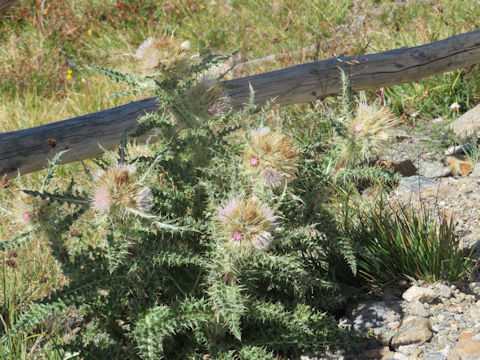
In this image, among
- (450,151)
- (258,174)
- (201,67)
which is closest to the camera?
(258,174)

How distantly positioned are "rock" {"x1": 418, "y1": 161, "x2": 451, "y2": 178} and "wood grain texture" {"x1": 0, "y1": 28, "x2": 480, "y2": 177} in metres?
0.95

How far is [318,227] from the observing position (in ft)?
7.47

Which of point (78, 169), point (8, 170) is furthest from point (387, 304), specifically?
point (78, 169)

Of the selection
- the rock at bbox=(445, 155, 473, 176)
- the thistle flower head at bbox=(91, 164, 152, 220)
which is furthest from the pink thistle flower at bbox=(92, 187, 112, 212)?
the rock at bbox=(445, 155, 473, 176)

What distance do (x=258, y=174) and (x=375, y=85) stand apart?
322 centimetres

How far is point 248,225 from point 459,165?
9.55 feet

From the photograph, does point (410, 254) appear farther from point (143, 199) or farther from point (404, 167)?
point (404, 167)

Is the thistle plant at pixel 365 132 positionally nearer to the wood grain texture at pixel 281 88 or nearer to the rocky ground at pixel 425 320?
the rocky ground at pixel 425 320

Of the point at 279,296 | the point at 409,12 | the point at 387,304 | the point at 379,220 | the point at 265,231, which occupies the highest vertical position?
the point at 409,12

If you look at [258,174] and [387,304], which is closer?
[258,174]

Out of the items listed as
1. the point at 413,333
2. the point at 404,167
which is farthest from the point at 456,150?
the point at 413,333

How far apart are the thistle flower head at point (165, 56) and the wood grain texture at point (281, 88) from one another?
37.3 inches

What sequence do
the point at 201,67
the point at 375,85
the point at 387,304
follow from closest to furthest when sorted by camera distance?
the point at 201,67 < the point at 387,304 < the point at 375,85

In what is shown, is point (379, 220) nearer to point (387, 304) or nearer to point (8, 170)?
point (387, 304)
